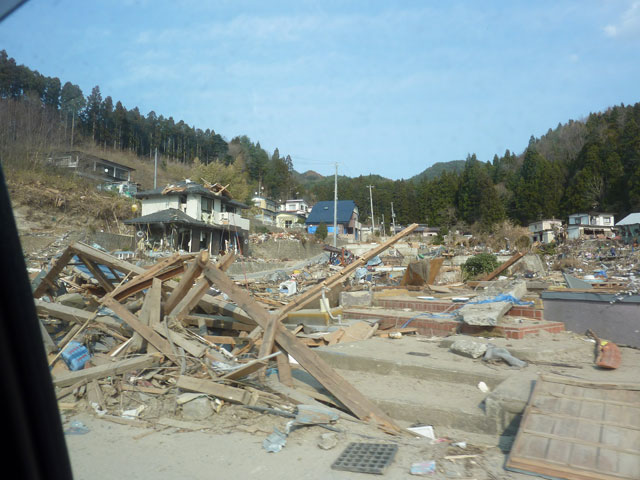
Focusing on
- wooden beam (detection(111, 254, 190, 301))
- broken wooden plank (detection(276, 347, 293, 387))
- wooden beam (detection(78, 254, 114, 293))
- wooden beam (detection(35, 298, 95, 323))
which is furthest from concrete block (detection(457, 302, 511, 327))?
wooden beam (detection(78, 254, 114, 293))

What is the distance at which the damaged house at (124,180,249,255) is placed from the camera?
31.2m

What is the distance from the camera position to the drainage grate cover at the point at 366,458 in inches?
126

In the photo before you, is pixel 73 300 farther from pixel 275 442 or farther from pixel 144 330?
pixel 275 442

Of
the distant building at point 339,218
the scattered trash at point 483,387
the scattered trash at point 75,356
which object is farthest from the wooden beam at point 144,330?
the distant building at point 339,218

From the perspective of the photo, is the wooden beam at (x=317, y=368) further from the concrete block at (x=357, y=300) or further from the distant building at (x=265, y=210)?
the distant building at (x=265, y=210)

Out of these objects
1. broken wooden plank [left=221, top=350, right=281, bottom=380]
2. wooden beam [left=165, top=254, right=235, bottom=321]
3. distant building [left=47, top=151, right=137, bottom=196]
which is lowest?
broken wooden plank [left=221, top=350, right=281, bottom=380]

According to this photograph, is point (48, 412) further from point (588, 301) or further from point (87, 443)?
point (588, 301)

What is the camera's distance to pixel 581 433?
3.25 meters

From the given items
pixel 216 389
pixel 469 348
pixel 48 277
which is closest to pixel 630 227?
pixel 469 348

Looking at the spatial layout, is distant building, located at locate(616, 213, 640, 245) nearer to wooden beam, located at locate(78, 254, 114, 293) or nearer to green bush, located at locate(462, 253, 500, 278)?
green bush, located at locate(462, 253, 500, 278)

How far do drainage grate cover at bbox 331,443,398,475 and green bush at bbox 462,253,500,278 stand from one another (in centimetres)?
1278

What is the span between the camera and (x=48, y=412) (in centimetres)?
135

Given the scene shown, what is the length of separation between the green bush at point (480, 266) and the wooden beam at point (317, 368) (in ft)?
39.6

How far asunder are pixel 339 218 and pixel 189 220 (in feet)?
104
